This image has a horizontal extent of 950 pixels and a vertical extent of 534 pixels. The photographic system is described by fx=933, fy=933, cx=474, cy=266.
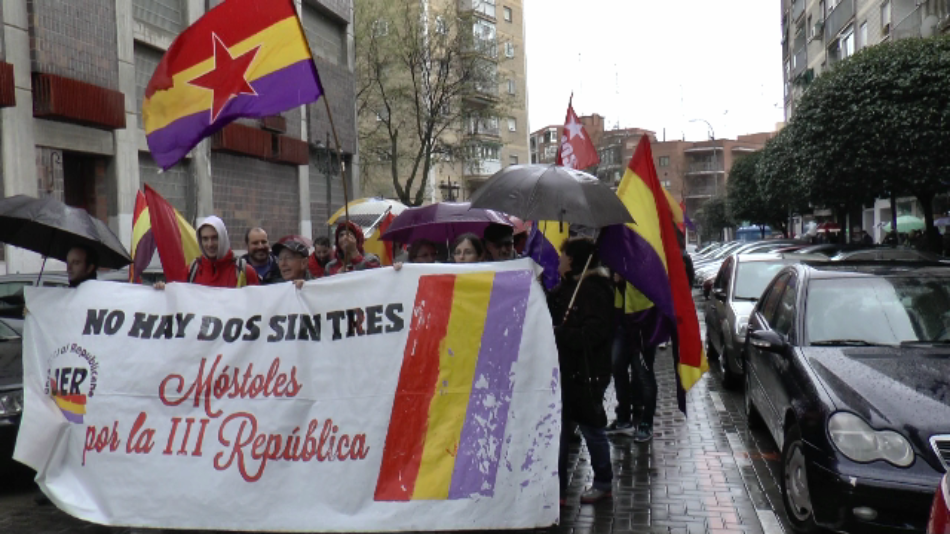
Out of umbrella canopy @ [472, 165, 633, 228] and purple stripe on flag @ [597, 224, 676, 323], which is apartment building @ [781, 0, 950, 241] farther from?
umbrella canopy @ [472, 165, 633, 228]

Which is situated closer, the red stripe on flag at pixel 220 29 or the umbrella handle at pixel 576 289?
the umbrella handle at pixel 576 289

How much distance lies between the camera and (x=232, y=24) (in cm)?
587

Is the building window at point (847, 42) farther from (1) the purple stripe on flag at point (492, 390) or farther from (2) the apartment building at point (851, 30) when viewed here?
(1) the purple stripe on flag at point (492, 390)

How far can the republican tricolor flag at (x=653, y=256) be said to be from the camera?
6.15 meters

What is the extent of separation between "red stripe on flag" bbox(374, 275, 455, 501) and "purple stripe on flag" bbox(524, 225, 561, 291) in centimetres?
172

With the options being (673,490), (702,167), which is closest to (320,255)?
(673,490)

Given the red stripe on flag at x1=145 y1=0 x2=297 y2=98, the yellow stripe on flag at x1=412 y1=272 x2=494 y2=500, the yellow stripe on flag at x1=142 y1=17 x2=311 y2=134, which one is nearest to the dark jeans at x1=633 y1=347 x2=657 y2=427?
the yellow stripe on flag at x1=412 y1=272 x2=494 y2=500

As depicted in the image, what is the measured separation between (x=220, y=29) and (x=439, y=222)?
3718mm

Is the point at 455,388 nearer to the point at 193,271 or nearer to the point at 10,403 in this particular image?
the point at 193,271

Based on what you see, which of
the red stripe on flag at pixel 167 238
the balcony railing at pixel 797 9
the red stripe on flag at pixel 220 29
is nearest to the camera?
the red stripe on flag at pixel 220 29

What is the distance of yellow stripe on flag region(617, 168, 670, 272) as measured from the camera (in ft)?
20.4

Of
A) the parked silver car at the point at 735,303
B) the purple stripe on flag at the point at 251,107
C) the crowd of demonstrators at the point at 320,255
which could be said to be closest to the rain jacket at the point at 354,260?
the crowd of demonstrators at the point at 320,255

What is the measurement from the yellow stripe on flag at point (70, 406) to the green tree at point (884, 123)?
65.4 feet

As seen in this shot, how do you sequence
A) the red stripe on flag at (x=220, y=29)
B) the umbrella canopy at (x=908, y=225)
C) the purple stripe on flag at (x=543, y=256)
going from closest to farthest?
1. the red stripe on flag at (x=220, y=29)
2. the purple stripe on flag at (x=543, y=256)
3. the umbrella canopy at (x=908, y=225)
